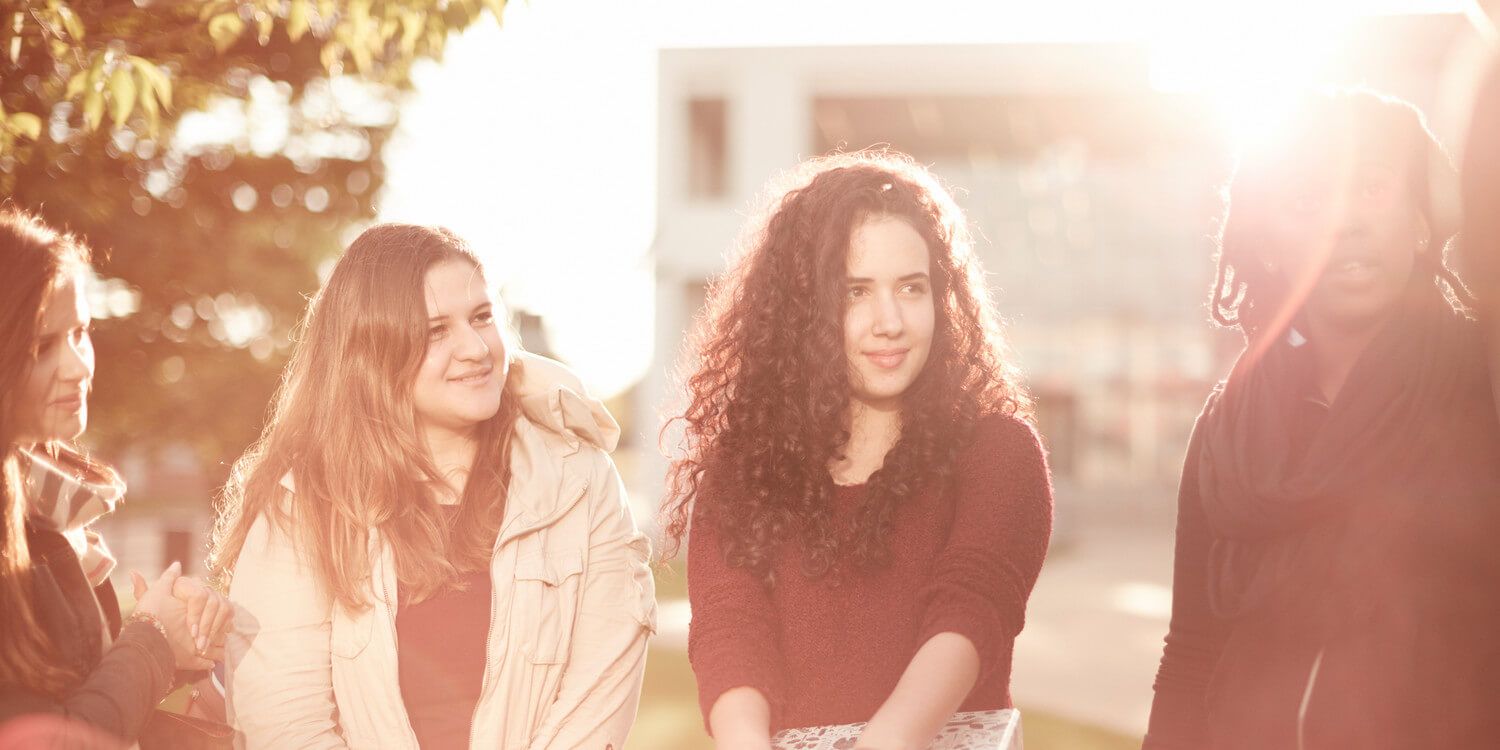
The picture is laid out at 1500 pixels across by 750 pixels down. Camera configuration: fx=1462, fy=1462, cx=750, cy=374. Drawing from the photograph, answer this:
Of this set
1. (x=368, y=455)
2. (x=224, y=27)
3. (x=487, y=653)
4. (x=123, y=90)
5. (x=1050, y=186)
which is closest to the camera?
(x=487, y=653)

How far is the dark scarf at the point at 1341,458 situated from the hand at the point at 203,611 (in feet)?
6.39

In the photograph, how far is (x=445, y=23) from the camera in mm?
4344

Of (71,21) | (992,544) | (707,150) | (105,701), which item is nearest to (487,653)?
(105,701)

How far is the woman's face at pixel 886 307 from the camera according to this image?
2.85 meters

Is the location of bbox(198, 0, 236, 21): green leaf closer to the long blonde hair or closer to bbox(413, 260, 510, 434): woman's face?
the long blonde hair

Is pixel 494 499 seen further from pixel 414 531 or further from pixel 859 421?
pixel 859 421

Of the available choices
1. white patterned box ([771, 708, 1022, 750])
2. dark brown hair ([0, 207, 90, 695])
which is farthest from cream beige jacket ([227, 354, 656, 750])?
white patterned box ([771, 708, 1022, 750])

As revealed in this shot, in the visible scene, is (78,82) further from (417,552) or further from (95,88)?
(417,552)

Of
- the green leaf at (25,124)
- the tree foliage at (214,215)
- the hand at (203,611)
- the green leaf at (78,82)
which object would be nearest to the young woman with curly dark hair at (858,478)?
the hand at (203,611)

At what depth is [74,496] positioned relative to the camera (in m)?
2.77

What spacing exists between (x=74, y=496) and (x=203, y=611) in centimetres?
33

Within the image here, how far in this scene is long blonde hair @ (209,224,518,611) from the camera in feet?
10.6

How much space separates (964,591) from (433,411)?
130 centimetres

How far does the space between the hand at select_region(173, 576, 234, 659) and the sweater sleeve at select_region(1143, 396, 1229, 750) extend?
1.85 metres
